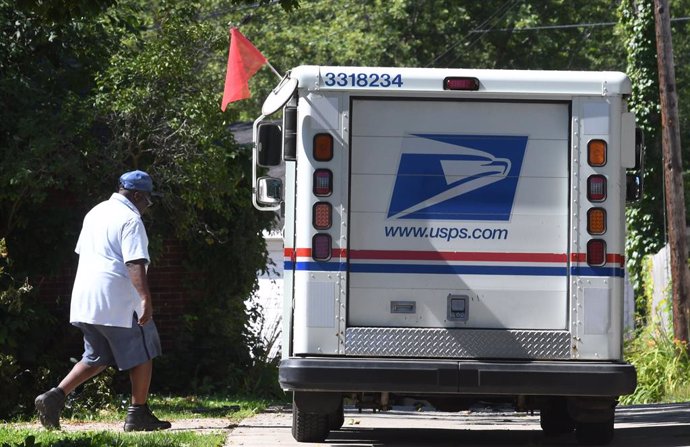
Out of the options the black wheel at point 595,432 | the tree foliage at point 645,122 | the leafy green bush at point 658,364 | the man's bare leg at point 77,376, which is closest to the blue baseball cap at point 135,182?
the man's bare leg at point 77,376

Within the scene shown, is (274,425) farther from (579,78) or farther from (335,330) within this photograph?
(579,78)

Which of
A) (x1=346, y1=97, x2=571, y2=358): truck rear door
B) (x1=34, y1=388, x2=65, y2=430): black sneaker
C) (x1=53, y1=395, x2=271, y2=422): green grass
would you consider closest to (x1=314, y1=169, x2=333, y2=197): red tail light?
(x1=346, y1=97, x2=571, y2=358): truck rear door

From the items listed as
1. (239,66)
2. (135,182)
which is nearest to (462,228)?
(135,182)

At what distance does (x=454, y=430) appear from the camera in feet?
34.9

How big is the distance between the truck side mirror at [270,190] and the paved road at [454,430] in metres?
1.70

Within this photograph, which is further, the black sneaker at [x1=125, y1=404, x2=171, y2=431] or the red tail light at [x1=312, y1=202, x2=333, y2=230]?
the black sneaker at [x1=125, y1=404, x2=171, y2=431]

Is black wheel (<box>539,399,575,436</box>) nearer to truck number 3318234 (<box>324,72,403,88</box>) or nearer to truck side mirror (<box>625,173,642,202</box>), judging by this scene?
truck side mirror (<box>625,173,642,202</box>)

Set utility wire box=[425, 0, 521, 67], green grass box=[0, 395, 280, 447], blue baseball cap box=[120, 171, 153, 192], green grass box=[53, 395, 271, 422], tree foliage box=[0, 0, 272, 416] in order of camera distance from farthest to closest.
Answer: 1. utility wire box=[425, 0, 521, 67]
2. tree foliage box=[0, 0, 272, 416]
3. green grass box=[53, 395, 271, 422]
4. blue baseball cap box=[120, 171, 153, 192]
5. green grass box=[0, 395, 280, 447]

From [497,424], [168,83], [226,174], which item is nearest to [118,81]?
[168,83]

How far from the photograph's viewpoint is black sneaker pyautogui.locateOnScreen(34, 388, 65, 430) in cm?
903

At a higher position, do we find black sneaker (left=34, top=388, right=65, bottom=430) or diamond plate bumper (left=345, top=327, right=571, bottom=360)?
diamond plate bumper (left=345, top=327, right=571, bottom=360)

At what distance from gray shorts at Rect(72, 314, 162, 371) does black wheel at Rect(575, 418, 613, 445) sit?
3.10 meters

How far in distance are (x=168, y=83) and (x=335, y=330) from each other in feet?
16.3

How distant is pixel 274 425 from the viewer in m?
10.5
